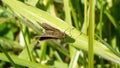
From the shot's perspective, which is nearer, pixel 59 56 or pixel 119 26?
pixel 119 26

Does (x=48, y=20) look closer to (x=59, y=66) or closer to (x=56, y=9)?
(x=59, y=66)

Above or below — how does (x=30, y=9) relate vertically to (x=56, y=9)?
below

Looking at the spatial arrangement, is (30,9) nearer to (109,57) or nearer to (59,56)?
(109,57)

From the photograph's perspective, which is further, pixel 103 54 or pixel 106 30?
pixel 106 30

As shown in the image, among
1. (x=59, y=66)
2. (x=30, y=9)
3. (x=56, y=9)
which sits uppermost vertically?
(x=56, y=9)

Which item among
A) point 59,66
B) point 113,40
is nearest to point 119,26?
point 113,40

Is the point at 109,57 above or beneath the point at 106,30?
beneath

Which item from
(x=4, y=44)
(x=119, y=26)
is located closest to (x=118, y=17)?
(x=119, y=26)

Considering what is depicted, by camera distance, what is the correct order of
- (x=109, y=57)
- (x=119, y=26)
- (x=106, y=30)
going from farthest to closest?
(x=106, y=30) < (x=119, y=26) < (x=109, y=57)

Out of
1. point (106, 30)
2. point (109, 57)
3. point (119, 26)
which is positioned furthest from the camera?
point (106, 30)
